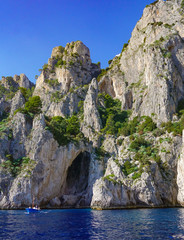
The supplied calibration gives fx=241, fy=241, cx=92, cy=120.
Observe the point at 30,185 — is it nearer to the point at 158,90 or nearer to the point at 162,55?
the point at 158,90

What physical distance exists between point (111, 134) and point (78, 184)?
16.1 metres

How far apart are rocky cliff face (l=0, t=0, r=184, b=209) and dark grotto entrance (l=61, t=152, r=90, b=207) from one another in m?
0.24

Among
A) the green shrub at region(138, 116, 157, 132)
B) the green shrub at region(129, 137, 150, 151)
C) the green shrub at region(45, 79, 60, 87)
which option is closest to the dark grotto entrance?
the green shrub at region(129, 137, 150, 151)

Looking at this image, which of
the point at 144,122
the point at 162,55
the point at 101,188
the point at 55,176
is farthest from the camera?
the point at 162,55

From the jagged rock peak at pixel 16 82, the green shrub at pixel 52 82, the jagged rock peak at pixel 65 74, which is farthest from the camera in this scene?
the jagged rock peak at pixel 16 82

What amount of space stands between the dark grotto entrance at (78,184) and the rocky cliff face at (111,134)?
0.24 meters

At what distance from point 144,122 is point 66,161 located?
23.3 m

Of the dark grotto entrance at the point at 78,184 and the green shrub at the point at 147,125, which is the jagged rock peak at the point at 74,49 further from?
the dark grotto entrance at the point at 78,184

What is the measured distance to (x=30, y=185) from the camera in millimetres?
49219

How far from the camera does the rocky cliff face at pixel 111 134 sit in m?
49.1

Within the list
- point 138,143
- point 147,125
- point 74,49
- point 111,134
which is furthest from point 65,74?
point 138,143

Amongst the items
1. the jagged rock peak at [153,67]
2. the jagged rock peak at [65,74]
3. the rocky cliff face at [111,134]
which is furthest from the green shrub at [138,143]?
the jagged rock peak at [65,74]

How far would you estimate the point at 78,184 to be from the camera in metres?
64.0

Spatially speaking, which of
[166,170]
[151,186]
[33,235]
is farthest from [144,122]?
[33,235]
